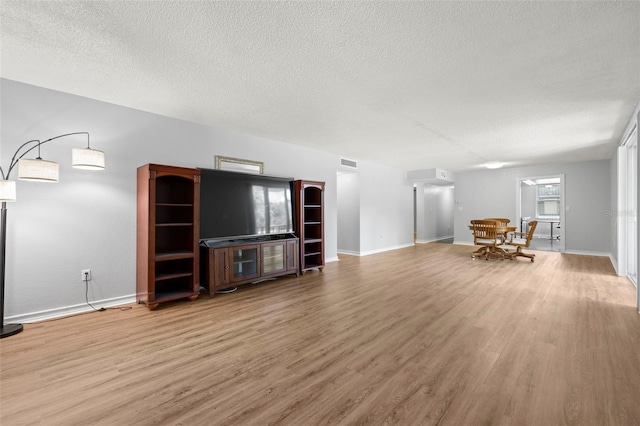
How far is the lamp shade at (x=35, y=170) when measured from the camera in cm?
250

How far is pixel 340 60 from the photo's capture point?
244 cm

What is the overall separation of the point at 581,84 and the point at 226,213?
4.41 meters

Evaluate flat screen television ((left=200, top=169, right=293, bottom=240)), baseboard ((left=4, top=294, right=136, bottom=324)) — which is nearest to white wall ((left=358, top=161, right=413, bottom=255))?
flat screen television ((left=200, top=169, right=293, bottom=240))

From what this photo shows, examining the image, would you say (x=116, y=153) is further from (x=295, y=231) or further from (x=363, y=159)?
(x=363, y=159)

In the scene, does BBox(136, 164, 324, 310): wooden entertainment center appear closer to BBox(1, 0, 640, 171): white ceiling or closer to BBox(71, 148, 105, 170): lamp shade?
BBox(71, 148, 105, 170): lamp shade

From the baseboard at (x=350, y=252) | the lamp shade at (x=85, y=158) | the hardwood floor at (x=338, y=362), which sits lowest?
the hardwood floor at (x=338, y=362)

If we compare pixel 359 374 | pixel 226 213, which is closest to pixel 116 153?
pixel 226 213

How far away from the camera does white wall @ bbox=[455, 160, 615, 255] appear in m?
7.16

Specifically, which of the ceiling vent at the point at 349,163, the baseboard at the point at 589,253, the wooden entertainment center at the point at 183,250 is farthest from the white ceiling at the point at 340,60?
the baseboard at the point at 589,253

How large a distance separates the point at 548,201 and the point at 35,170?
1486 cm

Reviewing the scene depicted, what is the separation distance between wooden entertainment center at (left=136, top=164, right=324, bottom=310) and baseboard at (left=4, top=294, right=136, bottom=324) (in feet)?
0.57

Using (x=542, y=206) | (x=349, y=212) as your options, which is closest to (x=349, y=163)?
(x=349, y=212)

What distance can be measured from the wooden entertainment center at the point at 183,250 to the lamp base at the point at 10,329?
1.03 meters

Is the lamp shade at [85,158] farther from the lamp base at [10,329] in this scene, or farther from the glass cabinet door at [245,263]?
the glass cabinet door at [245,263]
